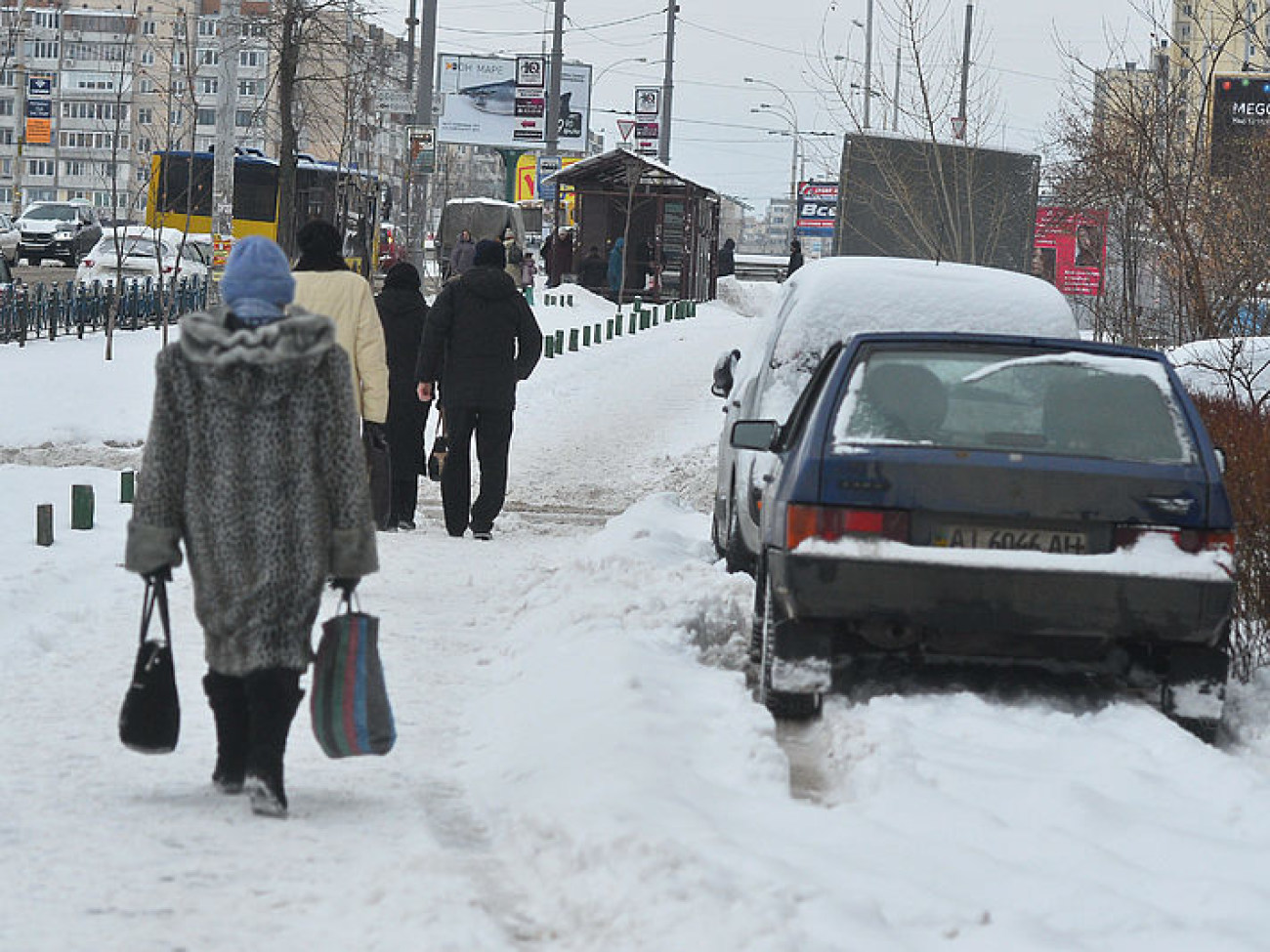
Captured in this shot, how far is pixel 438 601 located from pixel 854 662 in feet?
9.43

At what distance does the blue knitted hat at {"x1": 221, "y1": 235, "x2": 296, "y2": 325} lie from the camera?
5707 millimetres

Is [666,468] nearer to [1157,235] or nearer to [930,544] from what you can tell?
[1157,235]

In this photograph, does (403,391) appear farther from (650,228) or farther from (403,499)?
(650,228)

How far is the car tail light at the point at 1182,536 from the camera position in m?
6.62

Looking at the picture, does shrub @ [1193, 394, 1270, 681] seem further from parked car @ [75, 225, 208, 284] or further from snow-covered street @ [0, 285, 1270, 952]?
parked car @ [75, 225, 208, 284]

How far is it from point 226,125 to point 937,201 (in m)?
7.42

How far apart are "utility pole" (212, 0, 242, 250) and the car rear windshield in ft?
41.8

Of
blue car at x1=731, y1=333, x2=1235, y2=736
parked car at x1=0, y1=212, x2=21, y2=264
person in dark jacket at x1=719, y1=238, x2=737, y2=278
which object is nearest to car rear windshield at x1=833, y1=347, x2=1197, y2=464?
blue car at x1=731, y1=333, x2=1235, y2=736

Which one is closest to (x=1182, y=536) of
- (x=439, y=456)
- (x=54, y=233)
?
(x=439, y=456)

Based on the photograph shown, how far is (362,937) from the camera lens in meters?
4.52

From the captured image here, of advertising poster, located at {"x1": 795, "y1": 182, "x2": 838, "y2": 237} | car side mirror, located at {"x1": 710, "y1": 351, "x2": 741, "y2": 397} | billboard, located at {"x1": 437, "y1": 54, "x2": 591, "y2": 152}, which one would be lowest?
car side mirror, located at {"x1": 710, "y1": 351, "x2": 741, "y2": 397}

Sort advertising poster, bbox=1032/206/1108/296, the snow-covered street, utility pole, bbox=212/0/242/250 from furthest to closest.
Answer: advertising poster, bbox=1032/206/1108/296 → utility pole, bbox=212/0/242/250 → the snow-covered street

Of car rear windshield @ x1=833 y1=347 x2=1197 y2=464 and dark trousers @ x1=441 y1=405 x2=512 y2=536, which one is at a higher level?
car rear windshield @ x1=833 y1=347 x2=1197 y2=464

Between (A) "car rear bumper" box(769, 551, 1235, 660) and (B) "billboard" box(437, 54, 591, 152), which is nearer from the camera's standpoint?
(A) "car rear bumper" box(769, 551, 1235, 660)
